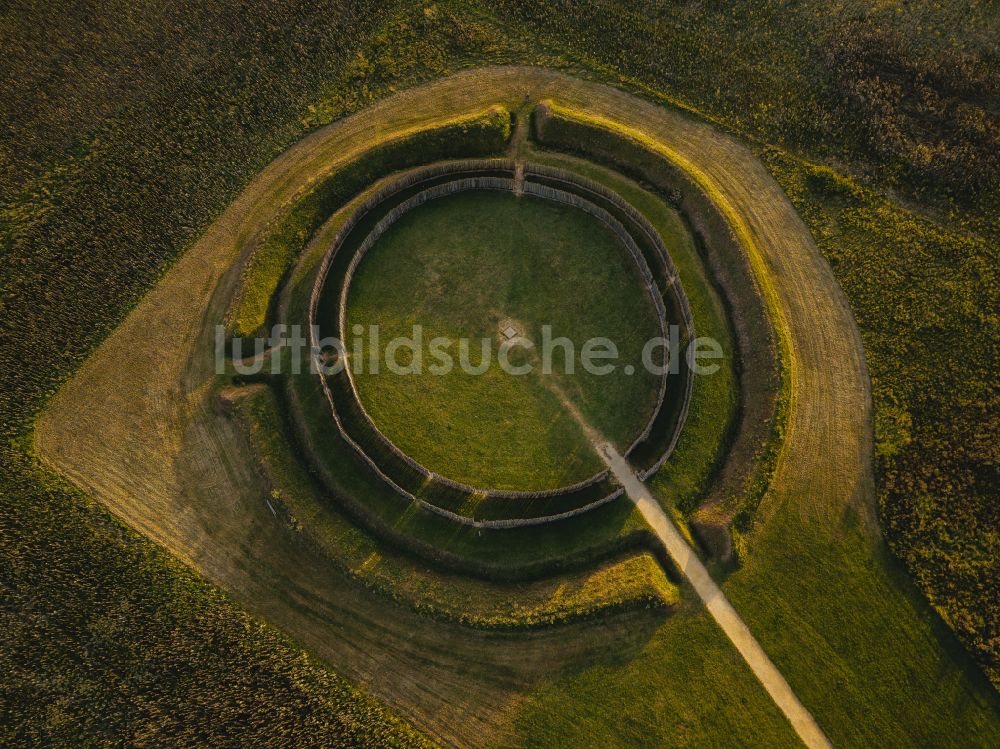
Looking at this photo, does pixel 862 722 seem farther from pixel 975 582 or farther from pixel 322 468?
pixel 322 468

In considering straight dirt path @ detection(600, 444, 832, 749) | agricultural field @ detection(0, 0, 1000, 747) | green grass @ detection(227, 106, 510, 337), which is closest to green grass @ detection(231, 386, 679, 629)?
agricultural field @ detection(0, 0, 1000, 747)

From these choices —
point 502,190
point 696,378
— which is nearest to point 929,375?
point 696,378

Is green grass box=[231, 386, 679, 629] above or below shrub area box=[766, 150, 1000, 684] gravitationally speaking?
below

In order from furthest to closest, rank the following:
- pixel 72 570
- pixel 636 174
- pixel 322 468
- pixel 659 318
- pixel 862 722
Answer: pixel 636 174 → pixel 659 318 → pixel 322 468 → pixel 72 570 → pixel 862 722

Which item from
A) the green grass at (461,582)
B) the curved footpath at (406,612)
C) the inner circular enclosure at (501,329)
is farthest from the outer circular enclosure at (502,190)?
the curved footpath at (406,612)

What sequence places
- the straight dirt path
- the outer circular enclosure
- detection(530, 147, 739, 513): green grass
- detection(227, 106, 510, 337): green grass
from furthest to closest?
detection(227, 106, 510, 337): green grass < detection(530, 147, 739, 513): green grass < the outer circular enclosure < the straight dirt path

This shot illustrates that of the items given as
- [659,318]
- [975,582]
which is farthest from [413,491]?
[975,582]

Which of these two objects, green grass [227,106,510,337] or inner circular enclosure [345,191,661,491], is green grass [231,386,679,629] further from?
green grass [227,106,510,337]
